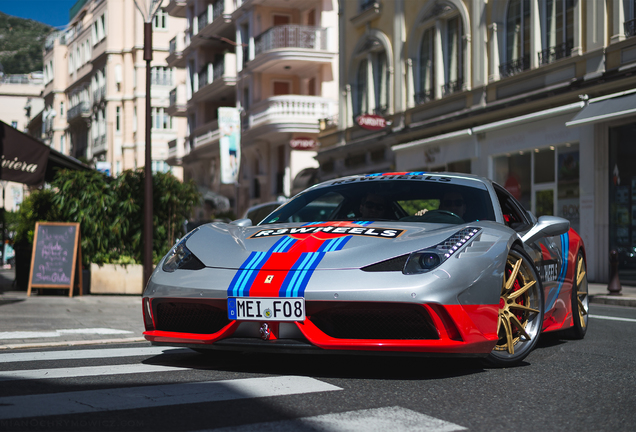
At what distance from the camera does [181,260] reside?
16.5 feet

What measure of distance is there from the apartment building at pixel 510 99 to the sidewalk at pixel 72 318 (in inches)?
170

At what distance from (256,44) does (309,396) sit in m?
33.4

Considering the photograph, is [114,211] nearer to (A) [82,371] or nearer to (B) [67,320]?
(B) [67,320]

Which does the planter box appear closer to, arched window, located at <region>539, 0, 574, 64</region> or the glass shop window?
the glass shop window

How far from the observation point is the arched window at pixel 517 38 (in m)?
20.1

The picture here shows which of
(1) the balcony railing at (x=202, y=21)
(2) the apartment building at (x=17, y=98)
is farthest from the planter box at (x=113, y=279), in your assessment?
(2) the apartment building at (x=17, y=98)

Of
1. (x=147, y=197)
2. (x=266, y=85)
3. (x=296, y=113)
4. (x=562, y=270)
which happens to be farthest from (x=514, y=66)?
(x=266, y=85)

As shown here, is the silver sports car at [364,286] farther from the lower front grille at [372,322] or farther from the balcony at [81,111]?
the balcony at [81,111]

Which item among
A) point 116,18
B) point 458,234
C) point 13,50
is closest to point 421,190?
point 458,234

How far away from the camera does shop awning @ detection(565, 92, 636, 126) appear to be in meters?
15.9

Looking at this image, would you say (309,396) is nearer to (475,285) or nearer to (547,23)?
(475,285)

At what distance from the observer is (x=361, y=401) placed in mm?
3865

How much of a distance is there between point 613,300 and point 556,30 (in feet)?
28.2

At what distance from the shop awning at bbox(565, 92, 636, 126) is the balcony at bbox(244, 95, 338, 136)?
16.8 m
